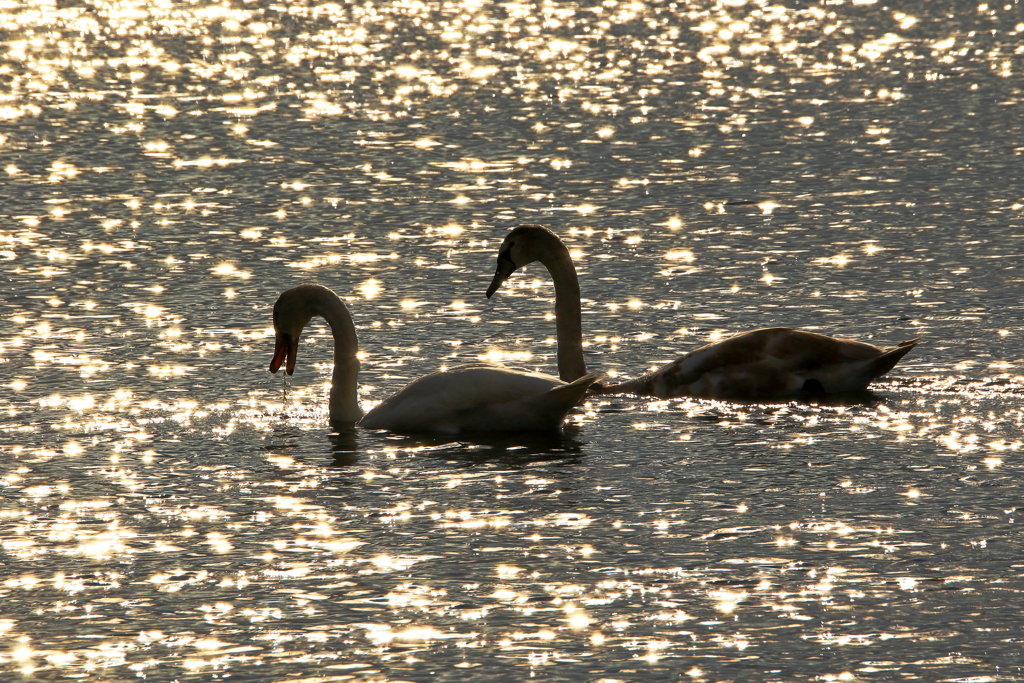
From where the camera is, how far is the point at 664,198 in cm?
1994

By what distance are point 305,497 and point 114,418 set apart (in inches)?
88.4

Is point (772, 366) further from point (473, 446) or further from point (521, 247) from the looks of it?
point (521, 247)

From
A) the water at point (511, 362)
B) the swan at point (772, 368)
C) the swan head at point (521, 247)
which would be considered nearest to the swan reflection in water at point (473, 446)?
the water at point (511, 362)

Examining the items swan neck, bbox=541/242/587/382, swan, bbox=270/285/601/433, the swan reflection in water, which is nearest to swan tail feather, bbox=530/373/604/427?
swan, bbox=270/285/601/433

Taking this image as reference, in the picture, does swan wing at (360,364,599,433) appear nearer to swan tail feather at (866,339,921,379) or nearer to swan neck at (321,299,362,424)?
swan neck at (321,299,362,424)

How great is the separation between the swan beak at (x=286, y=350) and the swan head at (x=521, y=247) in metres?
1.71

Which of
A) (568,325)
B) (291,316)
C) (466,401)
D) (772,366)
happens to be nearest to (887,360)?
(772,366)

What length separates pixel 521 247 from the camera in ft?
44.8

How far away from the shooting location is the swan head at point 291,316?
12438 mm

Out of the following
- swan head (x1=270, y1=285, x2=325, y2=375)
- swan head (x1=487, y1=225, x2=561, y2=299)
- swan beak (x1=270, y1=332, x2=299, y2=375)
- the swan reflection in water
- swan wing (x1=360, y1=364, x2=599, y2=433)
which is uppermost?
swan head (x1=487, y1=225, x2=561, y2=299)

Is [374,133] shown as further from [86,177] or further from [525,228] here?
[525,228]

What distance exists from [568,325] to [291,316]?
2011 millimetres

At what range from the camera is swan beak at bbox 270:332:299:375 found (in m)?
12.5

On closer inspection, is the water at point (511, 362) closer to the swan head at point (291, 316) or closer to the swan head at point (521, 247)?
the swan head at point (291, 316)
